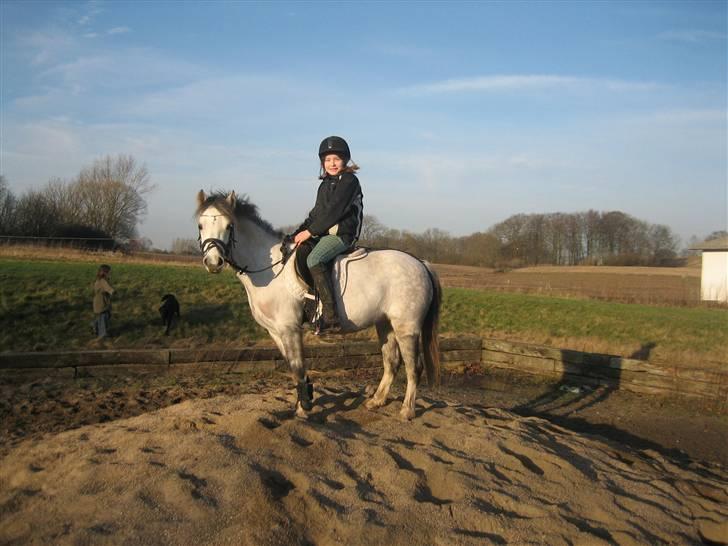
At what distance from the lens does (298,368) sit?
648 centimetres

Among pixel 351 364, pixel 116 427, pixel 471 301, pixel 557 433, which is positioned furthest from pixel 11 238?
pixel 557 433

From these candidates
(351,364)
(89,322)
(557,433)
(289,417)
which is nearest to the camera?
(289,417)

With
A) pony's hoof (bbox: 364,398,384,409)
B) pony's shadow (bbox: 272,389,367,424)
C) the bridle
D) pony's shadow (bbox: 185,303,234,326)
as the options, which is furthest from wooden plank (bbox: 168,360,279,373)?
the bridle

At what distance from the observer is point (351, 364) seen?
38.5 ft

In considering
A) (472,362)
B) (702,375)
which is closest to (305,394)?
(472,362)

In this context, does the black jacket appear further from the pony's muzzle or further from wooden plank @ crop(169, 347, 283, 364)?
wooden plank @ crop(169, 347, 283, 364)

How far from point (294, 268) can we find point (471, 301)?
16117 millimetres

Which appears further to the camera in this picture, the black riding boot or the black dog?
the black dog

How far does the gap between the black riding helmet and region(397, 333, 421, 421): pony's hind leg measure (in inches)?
94.9

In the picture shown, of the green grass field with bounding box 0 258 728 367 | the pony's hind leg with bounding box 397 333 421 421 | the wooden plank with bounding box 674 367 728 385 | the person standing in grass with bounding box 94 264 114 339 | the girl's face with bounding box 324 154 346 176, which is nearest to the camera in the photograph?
the girl's face with bounding box 324 154 346 176

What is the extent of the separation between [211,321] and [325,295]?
8.84 metres

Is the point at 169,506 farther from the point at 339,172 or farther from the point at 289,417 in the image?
the point at 339,172

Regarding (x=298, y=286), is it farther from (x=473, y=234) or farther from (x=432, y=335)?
(x=473, y=234)

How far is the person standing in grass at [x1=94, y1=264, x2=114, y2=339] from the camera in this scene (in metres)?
12.0
